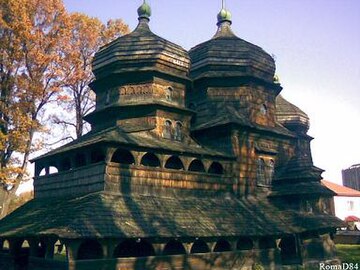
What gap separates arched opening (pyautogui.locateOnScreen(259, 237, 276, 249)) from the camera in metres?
18.0

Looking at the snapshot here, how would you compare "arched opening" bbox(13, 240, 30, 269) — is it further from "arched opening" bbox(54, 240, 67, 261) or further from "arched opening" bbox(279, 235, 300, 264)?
"arched opening" bbox(279, 235, 300, 264)

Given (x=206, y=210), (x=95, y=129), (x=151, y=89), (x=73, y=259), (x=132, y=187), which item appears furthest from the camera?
(x=95, y=129)

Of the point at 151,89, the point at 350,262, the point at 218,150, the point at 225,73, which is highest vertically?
the point at 225,73

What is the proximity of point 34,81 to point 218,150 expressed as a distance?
10.9 meters

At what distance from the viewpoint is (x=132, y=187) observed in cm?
1554

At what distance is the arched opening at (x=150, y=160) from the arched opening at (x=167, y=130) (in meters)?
1.74

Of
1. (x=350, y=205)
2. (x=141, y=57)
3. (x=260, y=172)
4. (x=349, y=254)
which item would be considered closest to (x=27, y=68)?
(x=141, y=57)

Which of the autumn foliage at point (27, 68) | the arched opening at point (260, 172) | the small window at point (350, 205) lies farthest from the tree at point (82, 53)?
the small window at point (350, 205)

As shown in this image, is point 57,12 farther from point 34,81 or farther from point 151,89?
point 151,89

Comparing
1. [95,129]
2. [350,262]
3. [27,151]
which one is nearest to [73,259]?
[95,129]

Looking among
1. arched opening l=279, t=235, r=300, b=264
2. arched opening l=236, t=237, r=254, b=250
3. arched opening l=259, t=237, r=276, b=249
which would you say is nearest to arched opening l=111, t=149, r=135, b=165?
arched opening l=236, t=237, r=254, b=250

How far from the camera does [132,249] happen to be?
1551 centimetres

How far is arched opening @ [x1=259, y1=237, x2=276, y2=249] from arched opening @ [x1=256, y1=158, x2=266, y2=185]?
340 centimetres

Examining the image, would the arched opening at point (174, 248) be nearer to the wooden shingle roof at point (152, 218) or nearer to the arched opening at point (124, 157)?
the wooden shingle roof at point (152, 218)
